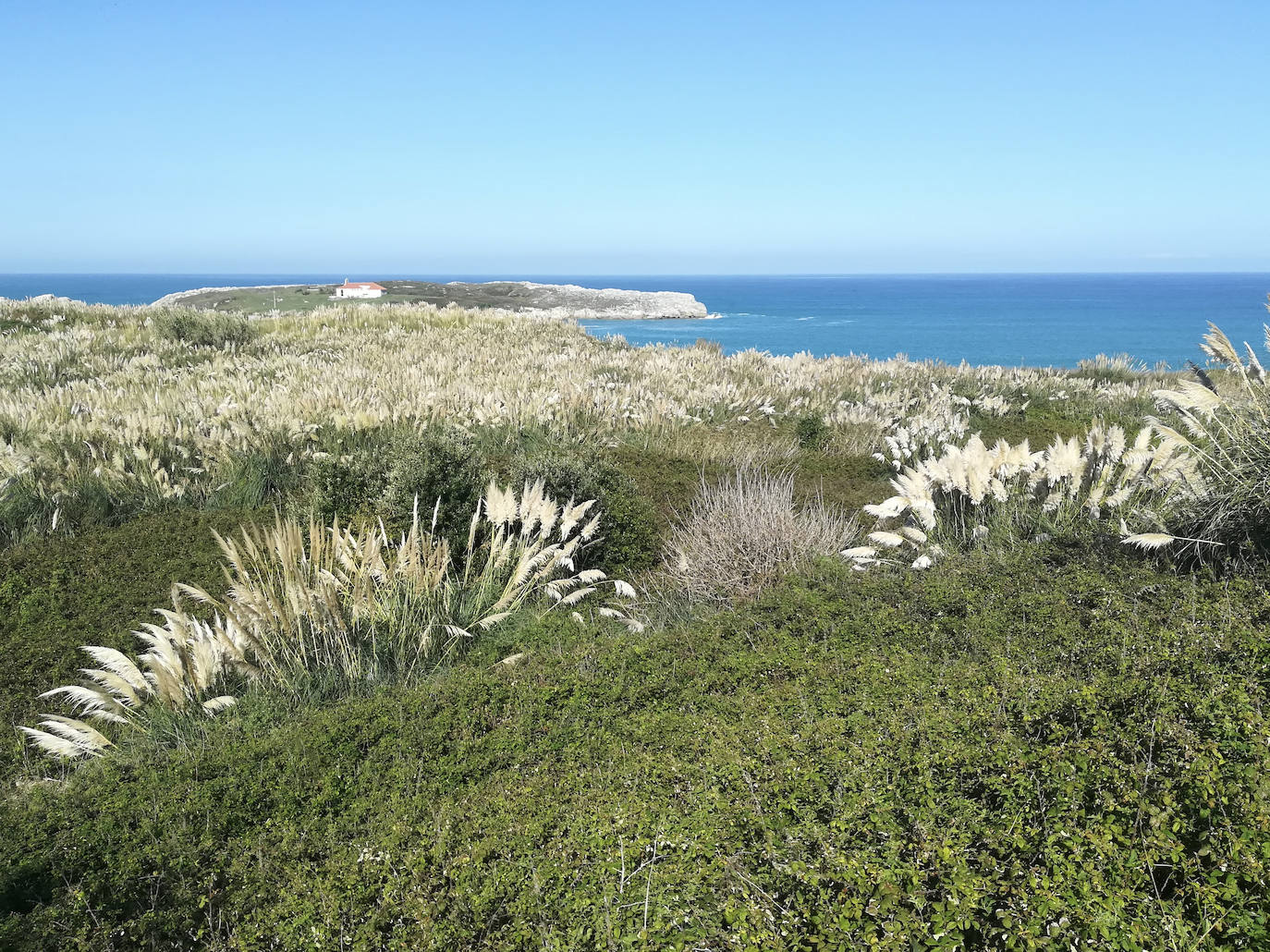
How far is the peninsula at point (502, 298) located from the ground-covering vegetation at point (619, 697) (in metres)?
28.1

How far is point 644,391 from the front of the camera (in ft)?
35.9

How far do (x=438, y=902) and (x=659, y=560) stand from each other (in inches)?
164

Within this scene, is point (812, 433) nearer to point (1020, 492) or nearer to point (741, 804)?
point (1020, 492)

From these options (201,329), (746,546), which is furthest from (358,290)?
(746,546)

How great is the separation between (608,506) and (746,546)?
1375mm

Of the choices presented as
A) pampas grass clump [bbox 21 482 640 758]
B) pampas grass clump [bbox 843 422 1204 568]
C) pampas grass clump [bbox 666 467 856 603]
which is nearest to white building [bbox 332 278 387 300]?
pampas grass clump [bbox 21 482 640 758]

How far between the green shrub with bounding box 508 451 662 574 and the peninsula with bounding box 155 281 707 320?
28180 millimetres

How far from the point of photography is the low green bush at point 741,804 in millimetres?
2164

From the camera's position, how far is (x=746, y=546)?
567cm

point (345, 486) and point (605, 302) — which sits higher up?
point (605, 302)

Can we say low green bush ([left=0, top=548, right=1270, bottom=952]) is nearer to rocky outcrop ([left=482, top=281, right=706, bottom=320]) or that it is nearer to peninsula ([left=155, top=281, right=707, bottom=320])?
peninsula ([left=155, top=281, right=707, bottom=320])

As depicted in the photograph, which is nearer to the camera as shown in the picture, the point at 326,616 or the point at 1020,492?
the point at 326,616

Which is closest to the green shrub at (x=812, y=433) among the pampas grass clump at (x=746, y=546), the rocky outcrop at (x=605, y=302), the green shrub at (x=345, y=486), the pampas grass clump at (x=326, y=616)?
the pampas grass clump at (x=746, y=546)

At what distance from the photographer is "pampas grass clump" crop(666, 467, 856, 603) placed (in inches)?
216
